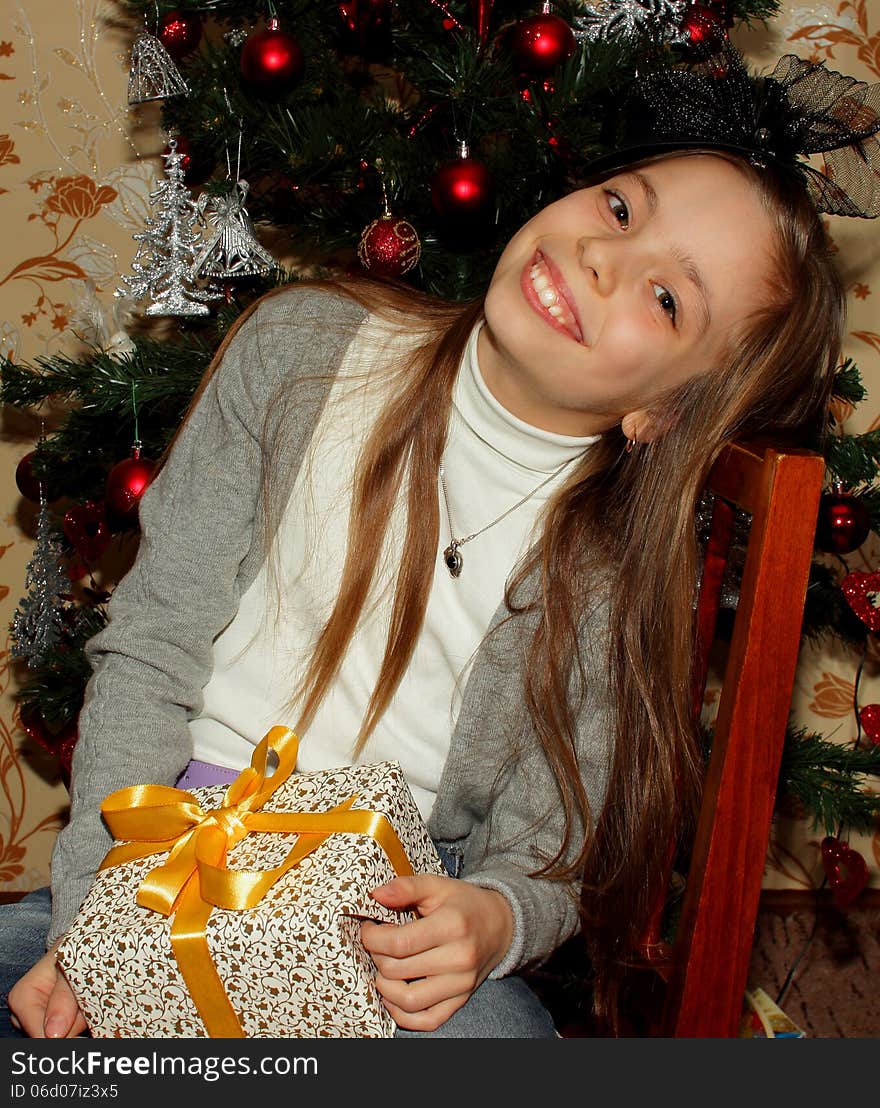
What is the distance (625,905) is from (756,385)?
0.52 metres

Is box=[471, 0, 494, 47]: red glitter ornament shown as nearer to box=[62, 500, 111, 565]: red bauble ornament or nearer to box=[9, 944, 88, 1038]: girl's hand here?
box=[62, 500, 111, 565]: red bauble ornament

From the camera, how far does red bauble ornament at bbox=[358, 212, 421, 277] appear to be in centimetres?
118

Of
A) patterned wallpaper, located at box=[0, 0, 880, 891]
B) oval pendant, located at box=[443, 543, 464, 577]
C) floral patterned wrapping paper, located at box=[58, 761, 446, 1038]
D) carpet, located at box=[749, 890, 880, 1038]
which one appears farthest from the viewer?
carpet, located at box=[749, 890, 880, 1038]

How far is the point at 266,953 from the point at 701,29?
1.07m

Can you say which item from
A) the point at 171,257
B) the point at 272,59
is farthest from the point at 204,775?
the point at 272,59

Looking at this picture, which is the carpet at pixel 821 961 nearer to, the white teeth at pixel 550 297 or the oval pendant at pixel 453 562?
the oval pendant at pixel 453 562

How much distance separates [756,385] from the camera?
1.08 metres

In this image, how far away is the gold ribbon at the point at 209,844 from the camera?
0.77 m

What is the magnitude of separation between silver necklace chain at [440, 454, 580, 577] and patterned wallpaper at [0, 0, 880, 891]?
0.68m

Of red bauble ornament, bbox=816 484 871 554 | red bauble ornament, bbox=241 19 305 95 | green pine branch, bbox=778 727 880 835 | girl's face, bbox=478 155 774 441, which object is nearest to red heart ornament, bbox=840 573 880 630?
red bauble ornament, bbox=816 484 871 554

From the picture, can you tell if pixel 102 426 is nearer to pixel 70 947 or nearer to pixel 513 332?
pixel 513 332

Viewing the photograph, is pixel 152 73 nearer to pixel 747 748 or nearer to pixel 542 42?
pixel 542 42

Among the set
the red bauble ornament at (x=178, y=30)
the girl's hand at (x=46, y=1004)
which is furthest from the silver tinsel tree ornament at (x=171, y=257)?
the girl's hand at (x=46, y=1004)

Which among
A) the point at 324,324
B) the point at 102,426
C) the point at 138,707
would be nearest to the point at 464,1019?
the point at 138,707
